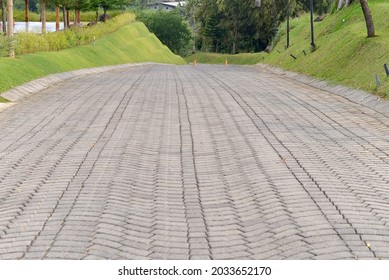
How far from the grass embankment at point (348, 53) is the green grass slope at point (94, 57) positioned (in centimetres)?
1315

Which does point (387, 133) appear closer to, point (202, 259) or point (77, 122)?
point (77, 122)

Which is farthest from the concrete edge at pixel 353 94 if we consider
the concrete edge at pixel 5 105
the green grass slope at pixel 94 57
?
the green grass slope at pixel 94 57

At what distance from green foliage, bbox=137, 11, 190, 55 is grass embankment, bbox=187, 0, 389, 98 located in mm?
66379

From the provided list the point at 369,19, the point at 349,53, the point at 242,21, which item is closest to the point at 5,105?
the point at 349,53

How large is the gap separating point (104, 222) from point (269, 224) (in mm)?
1999

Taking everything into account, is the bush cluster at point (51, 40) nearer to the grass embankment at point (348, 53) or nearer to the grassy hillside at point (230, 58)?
the grass embankment at point (348, 53)

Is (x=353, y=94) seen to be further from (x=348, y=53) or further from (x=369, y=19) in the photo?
(x=369, y=19)

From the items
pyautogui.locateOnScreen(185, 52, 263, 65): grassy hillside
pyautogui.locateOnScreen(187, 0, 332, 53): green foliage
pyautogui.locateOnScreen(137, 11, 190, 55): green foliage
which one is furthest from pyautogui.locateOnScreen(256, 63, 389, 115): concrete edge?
pyautogui.locateOnScreen(137, 11, 190, 55): green foliage

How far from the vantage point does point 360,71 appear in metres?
29.1

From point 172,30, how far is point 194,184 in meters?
112

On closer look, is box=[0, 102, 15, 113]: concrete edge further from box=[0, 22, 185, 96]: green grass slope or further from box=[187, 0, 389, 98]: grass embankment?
box=[187, 0, 389, 98]: grass embankment

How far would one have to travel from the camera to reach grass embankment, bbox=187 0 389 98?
28.0 m

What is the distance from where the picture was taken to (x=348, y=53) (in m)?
33.6
